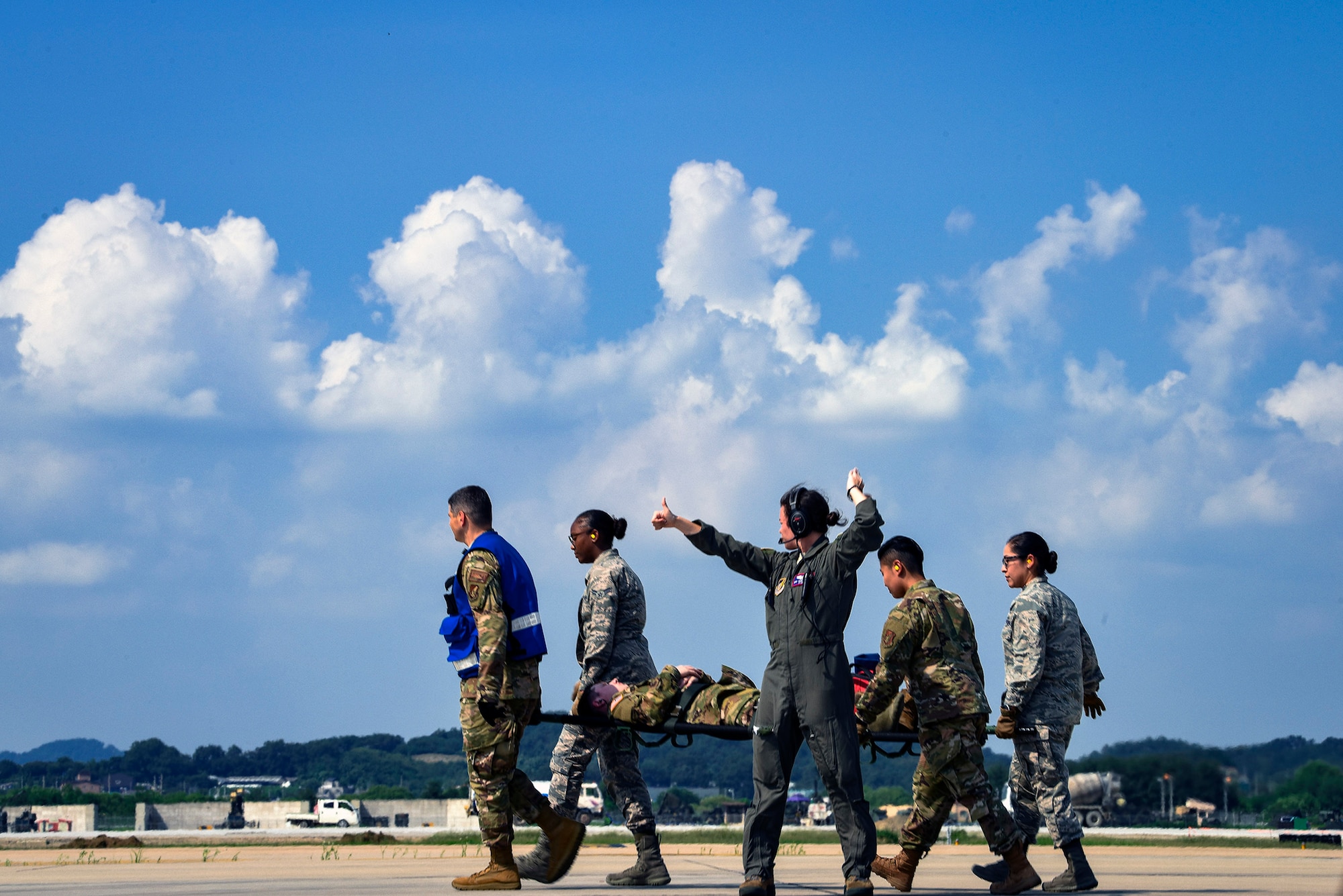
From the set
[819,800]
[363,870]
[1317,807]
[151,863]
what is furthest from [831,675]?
[819,800]

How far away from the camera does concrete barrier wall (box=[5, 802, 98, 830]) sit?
76.4 m

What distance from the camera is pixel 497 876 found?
791 cm

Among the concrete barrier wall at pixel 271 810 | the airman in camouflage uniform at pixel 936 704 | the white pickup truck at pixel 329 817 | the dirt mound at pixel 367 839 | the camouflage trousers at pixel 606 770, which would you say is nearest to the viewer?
the airman in camouflage uniform at pixel 936 704

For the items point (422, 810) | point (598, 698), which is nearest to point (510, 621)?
point (598, 698)

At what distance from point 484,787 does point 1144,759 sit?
6458 mm

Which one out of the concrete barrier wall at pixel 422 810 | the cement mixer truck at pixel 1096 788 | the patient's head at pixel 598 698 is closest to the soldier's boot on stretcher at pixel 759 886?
the patient's head at pixel 598 698

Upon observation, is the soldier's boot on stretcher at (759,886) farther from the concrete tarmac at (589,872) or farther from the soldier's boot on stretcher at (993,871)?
the soldier's boot on stretcher at (993,871)

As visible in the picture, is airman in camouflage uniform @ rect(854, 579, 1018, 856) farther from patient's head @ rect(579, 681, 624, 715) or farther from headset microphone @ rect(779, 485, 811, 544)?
patient's head @ rect(579, 681, 624, 715)

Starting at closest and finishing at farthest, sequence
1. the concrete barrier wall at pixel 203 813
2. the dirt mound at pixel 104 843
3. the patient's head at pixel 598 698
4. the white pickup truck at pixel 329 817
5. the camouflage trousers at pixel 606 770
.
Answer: the patient's head at pixel 598 698 < the camouflage trousers at pixel 606 770 < the dirt mound at pixel 104 843 < the white pickup truck at pixel 329 817 < the concrete barrier wall at pixel 203 813

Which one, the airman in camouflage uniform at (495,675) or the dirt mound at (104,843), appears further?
the dirt mound at (104,843)

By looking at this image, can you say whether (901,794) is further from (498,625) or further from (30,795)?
(498,625)

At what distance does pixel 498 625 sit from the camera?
7.79 metres

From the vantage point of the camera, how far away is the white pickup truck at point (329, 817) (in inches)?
2879

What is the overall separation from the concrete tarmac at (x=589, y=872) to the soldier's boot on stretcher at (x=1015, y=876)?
0.45 feet
